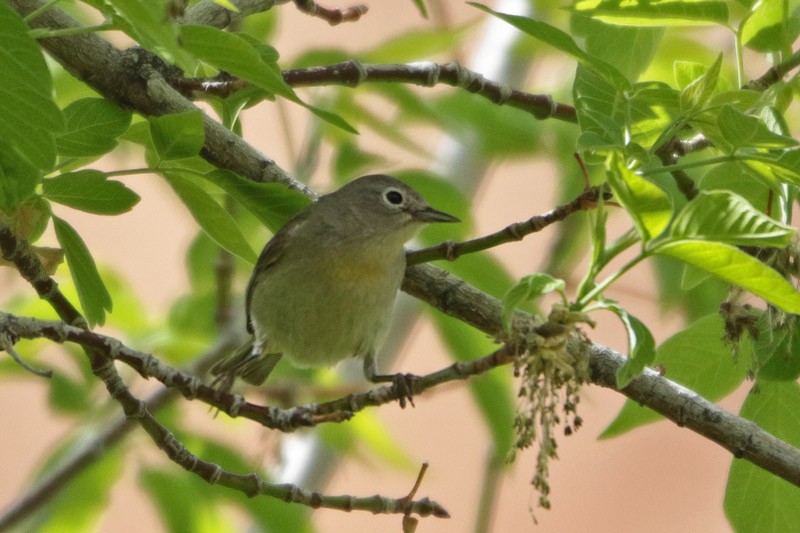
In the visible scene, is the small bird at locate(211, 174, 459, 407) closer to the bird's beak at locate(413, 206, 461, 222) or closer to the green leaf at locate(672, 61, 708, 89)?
the bird's beak at locate(413, 206, 461, 222)

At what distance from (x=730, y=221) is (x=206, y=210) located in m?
1.20

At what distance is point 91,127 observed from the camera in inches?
87.2

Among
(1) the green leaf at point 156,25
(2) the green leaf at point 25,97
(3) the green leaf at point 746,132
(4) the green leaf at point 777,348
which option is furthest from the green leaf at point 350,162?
(1) the green leaf at point 156,25

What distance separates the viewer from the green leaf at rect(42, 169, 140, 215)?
7.21ft

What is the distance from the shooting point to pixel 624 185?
171cm

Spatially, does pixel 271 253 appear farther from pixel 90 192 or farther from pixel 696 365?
pixel 696 365

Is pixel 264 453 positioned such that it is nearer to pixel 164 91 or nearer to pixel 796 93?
pixel 164 91

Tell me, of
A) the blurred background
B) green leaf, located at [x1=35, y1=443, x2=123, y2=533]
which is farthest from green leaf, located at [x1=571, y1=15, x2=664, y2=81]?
green leaf, located at [x1=35, y1=443, x2=123, y2=533]

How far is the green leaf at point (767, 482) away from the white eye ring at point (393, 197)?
200 cm

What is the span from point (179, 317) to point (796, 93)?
2.75 m

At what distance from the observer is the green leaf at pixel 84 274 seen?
7.70 ft

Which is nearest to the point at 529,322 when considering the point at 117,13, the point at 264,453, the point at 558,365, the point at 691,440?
the point at 558,365

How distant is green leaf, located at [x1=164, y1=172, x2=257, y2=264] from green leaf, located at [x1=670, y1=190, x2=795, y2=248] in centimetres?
110

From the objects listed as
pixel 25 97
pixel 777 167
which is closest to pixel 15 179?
pixel 25 97
